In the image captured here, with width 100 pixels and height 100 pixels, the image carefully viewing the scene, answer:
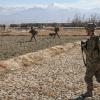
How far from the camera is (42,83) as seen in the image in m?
14.0

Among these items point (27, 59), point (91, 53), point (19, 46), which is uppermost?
point (91, 53)

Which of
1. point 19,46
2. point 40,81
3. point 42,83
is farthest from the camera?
point 19,46

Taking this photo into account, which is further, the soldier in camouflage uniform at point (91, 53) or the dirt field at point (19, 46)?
the dirt field at point (19, 46)

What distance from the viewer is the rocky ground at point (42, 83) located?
38.4 ft

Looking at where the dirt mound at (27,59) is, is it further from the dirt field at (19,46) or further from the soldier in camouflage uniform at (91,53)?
the soldier in camouflage uniform at (91,53)

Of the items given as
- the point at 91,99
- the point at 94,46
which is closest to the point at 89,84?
the point at 91,99

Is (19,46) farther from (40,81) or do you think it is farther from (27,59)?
(40,81)

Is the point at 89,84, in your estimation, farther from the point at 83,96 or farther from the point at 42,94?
the point at 42,94

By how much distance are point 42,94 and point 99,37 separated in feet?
8.91

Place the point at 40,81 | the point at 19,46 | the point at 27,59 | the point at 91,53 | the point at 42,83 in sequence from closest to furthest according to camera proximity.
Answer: the point at 91,53
the point at 42,83
the point at 40,81
the point at 27,59
the point at 19,46

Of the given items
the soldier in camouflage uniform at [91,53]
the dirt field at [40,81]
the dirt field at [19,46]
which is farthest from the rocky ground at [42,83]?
the dirt field at [19,46]

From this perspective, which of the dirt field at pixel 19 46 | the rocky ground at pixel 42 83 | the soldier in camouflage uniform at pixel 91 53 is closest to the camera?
the soldier in camouflage uniform at pixel 91 53

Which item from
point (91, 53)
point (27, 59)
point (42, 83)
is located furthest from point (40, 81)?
point (27, 59)

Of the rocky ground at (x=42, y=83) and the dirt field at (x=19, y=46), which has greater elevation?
the rocky ground at (x=42, y=83)
